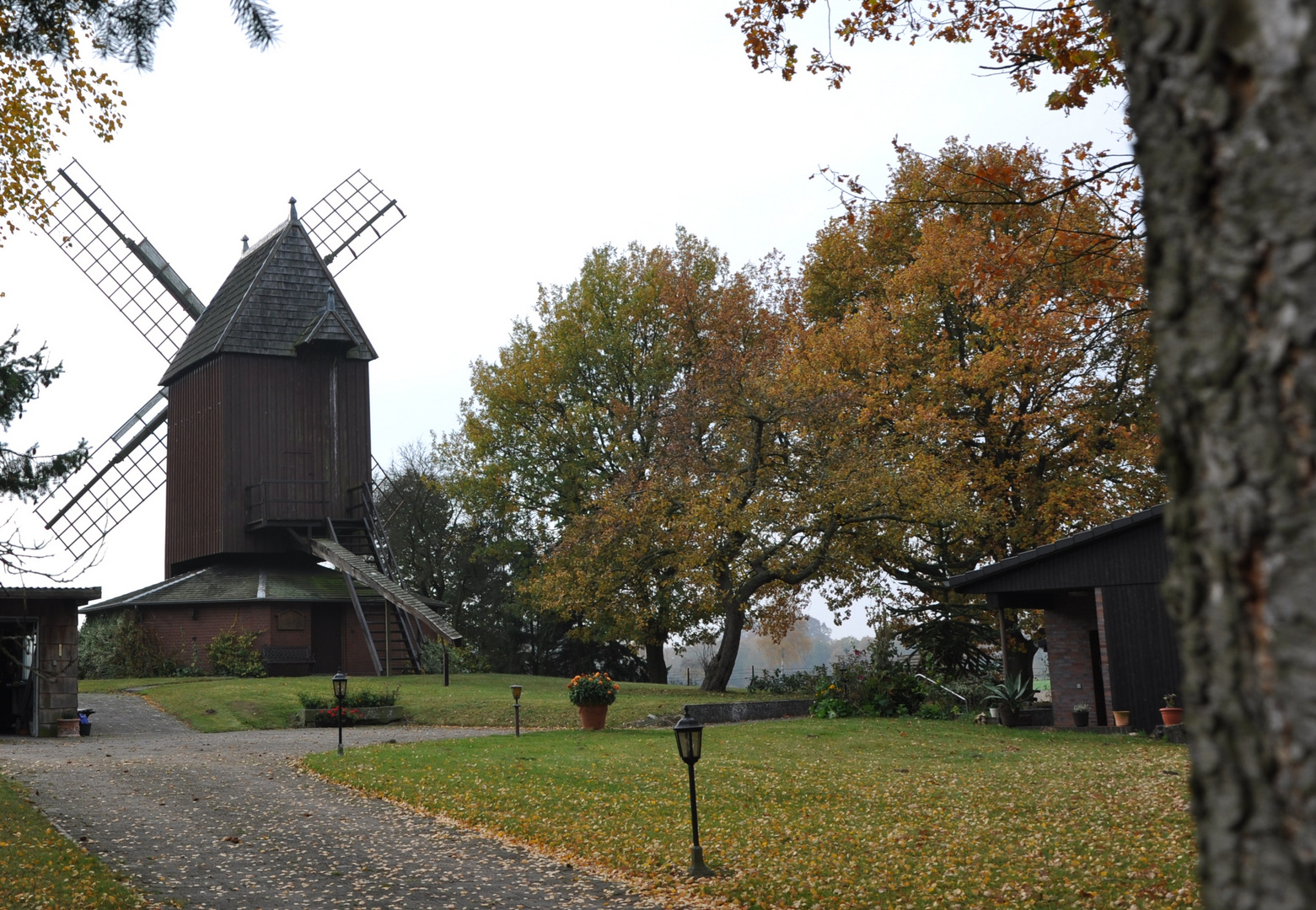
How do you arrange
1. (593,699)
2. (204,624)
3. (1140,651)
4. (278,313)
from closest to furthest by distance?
(1140,651)
(593,699)
(204,624)
(278,313)

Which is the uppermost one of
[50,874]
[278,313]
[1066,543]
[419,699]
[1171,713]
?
[278,313]

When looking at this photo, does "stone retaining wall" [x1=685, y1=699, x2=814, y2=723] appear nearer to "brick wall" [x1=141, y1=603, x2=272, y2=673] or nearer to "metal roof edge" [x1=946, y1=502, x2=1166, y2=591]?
"metal roof edge" [x1=946, y1=502, x2=1166, y2=591]

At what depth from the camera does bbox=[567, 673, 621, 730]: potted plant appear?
62.4 feet

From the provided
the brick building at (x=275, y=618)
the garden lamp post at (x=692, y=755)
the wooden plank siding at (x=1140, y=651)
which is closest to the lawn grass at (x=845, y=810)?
the garden lamp post at (x=692, y=755)

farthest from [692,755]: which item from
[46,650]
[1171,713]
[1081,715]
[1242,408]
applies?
[46,650]

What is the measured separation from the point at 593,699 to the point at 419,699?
6.52 m

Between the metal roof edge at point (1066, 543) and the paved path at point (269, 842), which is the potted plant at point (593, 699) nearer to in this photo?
the paved path at point (269, 842)

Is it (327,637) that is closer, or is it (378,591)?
(378,591)

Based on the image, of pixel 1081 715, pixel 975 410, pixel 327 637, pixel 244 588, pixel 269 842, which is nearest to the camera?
pixel 269 842

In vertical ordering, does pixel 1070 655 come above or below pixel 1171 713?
above

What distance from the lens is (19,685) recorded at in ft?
71.5

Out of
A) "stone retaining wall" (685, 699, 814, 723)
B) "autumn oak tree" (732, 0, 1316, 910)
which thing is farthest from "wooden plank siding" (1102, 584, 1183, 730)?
"autumn oak tree" (732, 0, 1316, 910)

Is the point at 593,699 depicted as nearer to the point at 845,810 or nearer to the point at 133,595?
the point at 845,810

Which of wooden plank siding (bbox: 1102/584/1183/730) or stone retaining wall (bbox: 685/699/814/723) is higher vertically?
wooden plank siding (bbox: 1102/584/1183/730)
